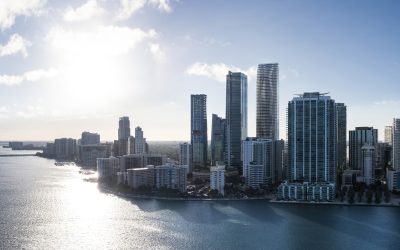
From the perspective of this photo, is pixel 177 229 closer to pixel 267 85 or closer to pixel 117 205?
pixel 117 205

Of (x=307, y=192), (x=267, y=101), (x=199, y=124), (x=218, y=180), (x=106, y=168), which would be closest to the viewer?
(x=307, y=192)

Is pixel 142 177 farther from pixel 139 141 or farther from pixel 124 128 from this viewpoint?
pixel 124 128

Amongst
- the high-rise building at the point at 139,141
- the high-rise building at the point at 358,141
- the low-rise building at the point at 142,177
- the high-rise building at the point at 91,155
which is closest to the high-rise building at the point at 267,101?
the high-rise building at the point at 358,141

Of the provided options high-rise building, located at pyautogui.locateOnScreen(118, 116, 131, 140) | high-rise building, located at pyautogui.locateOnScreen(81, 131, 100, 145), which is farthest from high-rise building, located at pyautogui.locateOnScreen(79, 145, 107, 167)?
high-rise building, located at pyautogui.locateOnScreen(81, 131, 100, 145)

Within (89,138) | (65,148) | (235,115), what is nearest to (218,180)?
(235,115)

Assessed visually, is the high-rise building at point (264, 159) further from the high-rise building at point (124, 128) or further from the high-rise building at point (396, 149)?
the high-rise building at point (124, 128)
